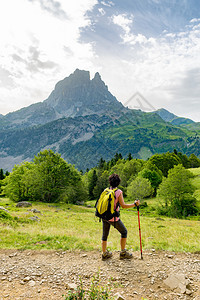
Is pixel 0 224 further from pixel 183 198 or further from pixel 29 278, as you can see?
pixel 183 198

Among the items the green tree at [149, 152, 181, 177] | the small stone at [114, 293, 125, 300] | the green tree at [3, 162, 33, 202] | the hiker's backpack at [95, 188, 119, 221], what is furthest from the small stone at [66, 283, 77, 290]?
the green tree at [149, 152, 181, 177]

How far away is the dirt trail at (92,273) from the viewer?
17.1ft

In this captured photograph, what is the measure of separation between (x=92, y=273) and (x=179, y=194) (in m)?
42.3

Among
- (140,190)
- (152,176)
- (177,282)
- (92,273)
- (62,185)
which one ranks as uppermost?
(152,176)

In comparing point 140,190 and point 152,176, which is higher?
point 152,176

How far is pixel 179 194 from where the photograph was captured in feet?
141

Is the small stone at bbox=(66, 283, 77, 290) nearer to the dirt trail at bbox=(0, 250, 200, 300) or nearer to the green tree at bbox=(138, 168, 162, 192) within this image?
the dirt trail at bbox=(0, 250, 200, 300)

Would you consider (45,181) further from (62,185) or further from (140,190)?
(140,190)

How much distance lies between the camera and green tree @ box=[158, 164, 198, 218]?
40688 mm

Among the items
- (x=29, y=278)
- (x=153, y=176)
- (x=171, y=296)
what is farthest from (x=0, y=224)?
(x=153, y=176)

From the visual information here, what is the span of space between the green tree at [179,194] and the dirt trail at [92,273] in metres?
37.2

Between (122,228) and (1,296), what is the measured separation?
4595 millimetres

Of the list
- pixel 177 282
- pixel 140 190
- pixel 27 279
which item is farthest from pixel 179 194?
pixel 27 279

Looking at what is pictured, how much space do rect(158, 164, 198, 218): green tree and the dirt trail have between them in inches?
1465
